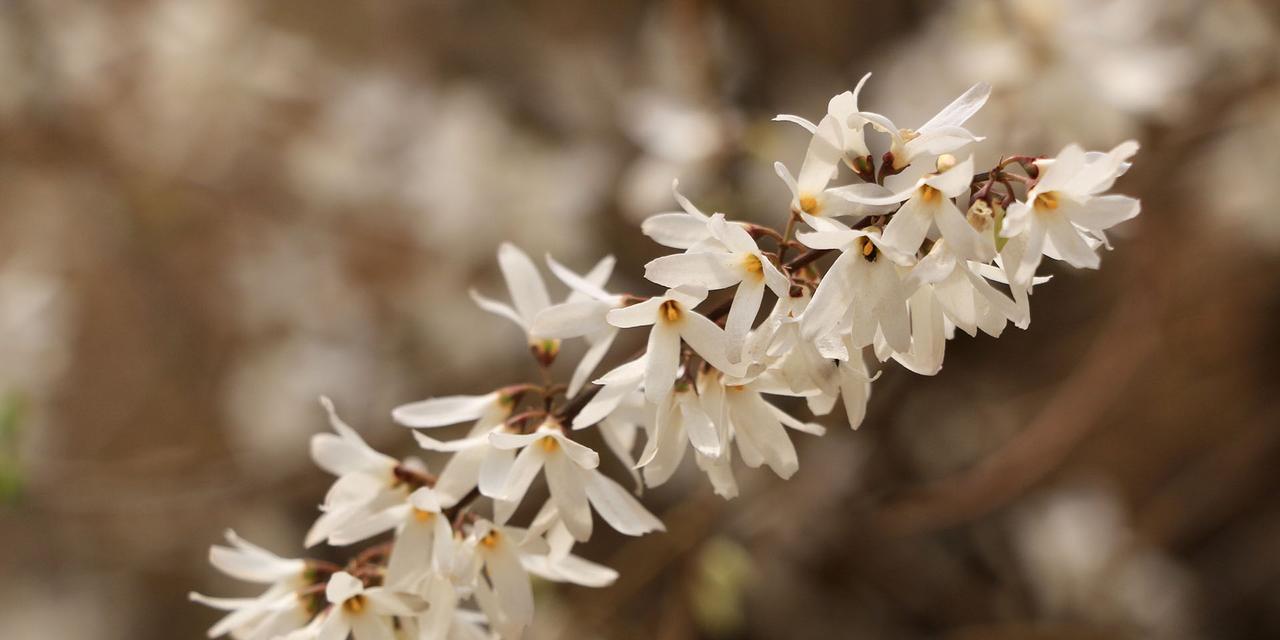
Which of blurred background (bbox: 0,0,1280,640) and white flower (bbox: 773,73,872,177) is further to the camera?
blurred background (bbox: 0,0,1280,640)

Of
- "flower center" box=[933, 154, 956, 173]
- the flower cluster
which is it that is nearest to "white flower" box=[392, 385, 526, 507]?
the flower cluster

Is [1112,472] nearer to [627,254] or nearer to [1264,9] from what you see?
[1264,9]

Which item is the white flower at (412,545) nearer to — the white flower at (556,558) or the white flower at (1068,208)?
the white flower at (556,558)

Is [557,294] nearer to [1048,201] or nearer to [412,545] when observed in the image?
[412,545]

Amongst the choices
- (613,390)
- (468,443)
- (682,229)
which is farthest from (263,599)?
(682,229)

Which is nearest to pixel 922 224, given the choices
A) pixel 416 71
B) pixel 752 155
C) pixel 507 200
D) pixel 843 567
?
pixel 752 155

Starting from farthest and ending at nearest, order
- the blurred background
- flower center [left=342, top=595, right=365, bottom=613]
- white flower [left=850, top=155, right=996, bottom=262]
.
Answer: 1. the blurred background
2. flower center [left=342, top=595, right=365, bottom=613]
3. white flower [left=850, top=155, right=996, bottom=262]

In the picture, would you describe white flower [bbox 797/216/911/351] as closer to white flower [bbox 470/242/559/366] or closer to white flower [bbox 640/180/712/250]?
white flower [bbox 640/180/712/250]

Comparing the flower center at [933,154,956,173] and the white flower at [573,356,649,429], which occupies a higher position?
the flower center at [933,154,956,173]
